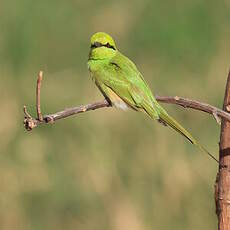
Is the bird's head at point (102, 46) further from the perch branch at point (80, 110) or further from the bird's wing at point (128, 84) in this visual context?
the perch branch at point (80, 110)

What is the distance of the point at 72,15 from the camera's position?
19.1ft

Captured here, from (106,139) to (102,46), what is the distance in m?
1.79

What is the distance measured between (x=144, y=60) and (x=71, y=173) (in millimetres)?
1316

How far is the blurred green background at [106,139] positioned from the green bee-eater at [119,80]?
1.34m

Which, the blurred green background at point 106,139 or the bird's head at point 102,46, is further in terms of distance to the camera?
the blurred green background at point 106,139

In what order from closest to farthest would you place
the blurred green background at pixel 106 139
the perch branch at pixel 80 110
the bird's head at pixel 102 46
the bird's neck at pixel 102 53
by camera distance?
the perch branch at pixel 80 110 → the bird's head at pixel 102 46 → the bird's neck at pixel 102 53 → the blurred green background at pixel 106 139

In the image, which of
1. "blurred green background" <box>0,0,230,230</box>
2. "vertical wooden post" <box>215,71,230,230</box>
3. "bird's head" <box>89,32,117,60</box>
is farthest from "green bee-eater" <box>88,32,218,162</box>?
"blurred green background" <box>0,0,230,230</box>

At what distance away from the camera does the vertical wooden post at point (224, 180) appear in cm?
165

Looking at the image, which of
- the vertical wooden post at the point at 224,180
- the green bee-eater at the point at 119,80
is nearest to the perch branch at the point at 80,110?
the vertical wooden post at the point at 224,180

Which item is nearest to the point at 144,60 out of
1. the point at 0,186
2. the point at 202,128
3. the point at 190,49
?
the point at 190,49

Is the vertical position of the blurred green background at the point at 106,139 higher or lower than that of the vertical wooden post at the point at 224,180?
higher

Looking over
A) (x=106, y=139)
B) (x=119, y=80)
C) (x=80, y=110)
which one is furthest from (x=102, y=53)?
(x=106, y=139)

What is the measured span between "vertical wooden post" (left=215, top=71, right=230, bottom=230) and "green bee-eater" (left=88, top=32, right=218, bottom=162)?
497mm

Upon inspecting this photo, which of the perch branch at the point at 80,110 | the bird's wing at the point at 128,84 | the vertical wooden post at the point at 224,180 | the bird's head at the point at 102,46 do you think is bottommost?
the vertical wooden post at the point at 224,180
